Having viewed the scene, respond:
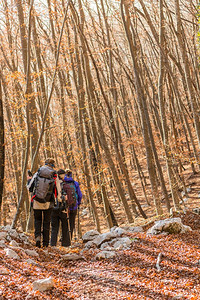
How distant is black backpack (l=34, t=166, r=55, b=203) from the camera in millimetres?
5988

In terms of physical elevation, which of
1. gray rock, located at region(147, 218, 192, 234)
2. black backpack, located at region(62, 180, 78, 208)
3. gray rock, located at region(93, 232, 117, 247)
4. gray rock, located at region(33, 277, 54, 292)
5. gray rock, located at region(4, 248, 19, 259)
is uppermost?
black backpack, located at region(62, 180, 78, 208)

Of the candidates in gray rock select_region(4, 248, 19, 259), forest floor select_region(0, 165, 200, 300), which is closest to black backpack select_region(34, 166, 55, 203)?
forest floor select_region(0, 165, 200, 300)

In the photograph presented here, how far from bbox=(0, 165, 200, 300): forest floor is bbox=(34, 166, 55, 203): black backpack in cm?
100

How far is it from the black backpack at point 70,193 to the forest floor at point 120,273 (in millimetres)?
1112

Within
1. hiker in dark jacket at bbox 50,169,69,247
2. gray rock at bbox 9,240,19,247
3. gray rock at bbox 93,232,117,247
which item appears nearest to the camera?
gray rock at bbox 9,240,19,247

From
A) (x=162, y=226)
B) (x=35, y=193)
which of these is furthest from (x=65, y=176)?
(x=162, y=226)

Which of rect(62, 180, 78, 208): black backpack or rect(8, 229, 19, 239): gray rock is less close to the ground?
rect(62, 180, 78, 208): black backpack

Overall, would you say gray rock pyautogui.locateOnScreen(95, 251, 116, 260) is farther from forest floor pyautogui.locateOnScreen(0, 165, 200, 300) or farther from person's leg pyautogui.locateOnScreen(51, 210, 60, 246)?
person's leg pyautogui.locateOnScreen(51, 210, 60, 246)

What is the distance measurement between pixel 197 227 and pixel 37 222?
3885 mm

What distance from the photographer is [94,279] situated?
432 centimetres

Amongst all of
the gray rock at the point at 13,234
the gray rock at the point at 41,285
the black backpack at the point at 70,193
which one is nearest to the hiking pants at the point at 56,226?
the black backpack at the point at 70,193

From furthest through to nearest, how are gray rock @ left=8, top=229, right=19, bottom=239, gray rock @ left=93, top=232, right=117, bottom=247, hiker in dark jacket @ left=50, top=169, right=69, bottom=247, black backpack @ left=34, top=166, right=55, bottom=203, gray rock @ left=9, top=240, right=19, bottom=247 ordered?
hiker in dark jacket @ left=50, top=169, right=69, bottom=247
gray rock @ left=93, top=232, right=117, bottom=247
gray rock @ left=8, top=229, right=19, bottom=239
black backpack @ left=34, top=166, right=55, bottom=203
gray rock @ left=9, top=240, right=19, bottom=247

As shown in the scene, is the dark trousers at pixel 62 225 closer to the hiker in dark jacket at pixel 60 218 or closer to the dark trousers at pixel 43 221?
the hiker in dark jacket at pixel 60 218

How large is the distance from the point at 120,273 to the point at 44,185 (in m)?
2.39
